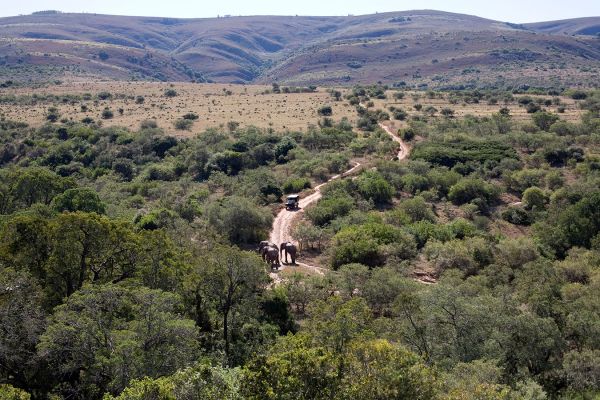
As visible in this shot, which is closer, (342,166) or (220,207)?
(220,207)

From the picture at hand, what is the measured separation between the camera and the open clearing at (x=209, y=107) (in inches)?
3142

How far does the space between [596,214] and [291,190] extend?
80.1 feet

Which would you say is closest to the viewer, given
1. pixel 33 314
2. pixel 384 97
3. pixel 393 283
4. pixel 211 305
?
pixel 33 314

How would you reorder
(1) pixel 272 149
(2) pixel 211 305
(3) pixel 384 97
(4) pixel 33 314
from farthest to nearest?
(3) pixel 384 97 → (1) pixel 272 149 → (2) pixel 211 305 → (4) pixel 33 314

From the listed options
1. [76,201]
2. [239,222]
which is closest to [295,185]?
[239,222]

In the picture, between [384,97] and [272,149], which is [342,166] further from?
[384,97]

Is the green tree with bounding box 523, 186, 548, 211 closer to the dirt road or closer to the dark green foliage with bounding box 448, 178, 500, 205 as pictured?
the dark green foliage with bounding box 448, 178, 500, 205

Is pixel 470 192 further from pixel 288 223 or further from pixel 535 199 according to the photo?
pixel 288 223

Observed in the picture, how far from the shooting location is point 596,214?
1415 inches

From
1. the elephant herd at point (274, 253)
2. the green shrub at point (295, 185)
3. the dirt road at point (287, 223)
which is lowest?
the dirt road at point (287, 223)

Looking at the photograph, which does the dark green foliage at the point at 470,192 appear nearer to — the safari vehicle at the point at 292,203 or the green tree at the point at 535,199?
the green tree at the point at 535,199

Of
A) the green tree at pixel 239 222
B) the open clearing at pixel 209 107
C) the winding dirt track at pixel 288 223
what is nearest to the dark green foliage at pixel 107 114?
the open clearing at pixel 209 107

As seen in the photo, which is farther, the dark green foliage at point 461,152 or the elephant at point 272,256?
the dark green foliage at point 461,152

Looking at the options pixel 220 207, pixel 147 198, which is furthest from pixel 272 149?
pixel 220 207
